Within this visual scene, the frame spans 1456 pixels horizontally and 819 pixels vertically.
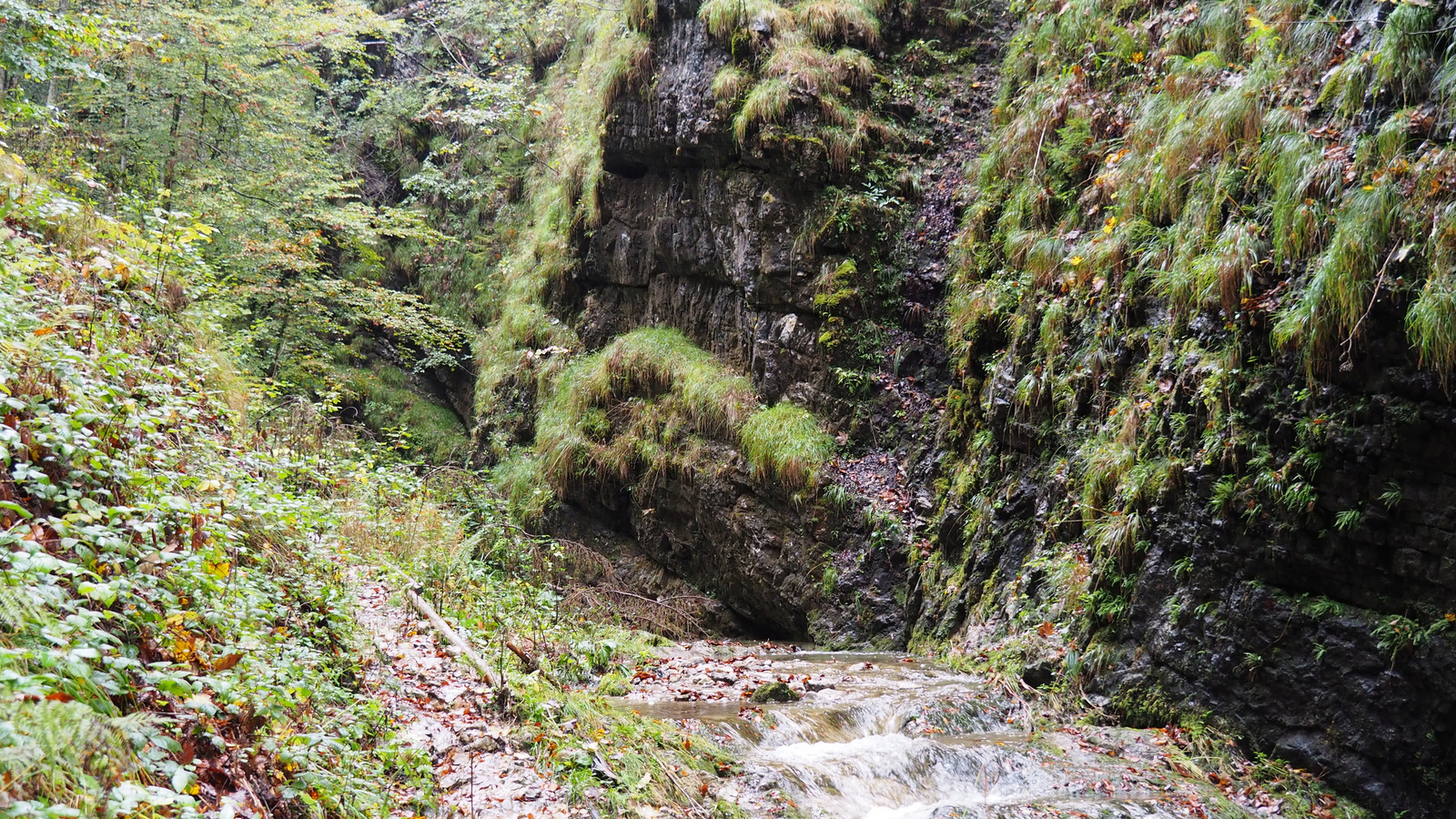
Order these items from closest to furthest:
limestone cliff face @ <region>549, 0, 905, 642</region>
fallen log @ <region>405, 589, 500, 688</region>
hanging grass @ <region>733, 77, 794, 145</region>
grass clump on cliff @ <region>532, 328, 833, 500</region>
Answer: fallen log @ <region>405, 589, 500, 688</region> → limestone cliff face @ <region>549, 0, 905, 642</region> → grass clump on cliff @ <region>532, 328, 833, 500</region> → hanging grass @ <region>733, 77, 794, 145</region>

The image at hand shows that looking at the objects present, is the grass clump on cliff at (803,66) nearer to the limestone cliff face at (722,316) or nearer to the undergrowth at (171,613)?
the limestone cliff face at (722,316)

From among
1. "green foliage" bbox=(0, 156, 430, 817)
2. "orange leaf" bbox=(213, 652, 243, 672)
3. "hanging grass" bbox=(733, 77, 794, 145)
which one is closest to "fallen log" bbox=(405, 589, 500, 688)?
"green foliage" bbox=(0, 156, 430, 817)

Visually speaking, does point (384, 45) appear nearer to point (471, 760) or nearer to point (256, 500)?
point (256, 500)

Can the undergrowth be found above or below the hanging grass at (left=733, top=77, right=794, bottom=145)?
below

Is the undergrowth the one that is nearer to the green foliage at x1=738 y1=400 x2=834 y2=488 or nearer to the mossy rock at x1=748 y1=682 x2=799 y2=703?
the mossy rock at x1=748 y1=682 x2=799 y2=703

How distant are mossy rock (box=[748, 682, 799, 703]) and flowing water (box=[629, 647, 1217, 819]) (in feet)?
0.35

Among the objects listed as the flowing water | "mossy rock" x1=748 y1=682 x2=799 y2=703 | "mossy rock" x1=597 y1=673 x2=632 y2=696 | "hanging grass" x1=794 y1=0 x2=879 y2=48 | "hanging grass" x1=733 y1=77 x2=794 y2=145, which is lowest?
"mossy rock" x1=597 y1=673 x2=632 y2=696

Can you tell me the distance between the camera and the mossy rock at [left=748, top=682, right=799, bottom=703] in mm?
5809

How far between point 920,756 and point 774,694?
128 cm

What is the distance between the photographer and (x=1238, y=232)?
5426 mm

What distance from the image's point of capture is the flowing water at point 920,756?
14.2 ft

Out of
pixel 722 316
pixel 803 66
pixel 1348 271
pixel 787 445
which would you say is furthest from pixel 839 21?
pixel 1348 271

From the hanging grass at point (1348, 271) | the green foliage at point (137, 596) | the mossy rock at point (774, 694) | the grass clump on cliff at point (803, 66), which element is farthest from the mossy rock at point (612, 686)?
the grass clump on cliff at point (803, 66)

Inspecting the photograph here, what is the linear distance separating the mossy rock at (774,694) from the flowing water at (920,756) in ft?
0.35
